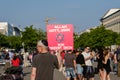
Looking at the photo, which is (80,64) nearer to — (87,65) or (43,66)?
(87,65)

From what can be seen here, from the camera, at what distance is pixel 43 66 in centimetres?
867

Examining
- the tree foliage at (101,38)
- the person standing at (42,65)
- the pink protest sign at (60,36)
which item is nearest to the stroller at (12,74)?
the pink protest sign at (60,36)

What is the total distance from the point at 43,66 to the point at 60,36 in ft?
23.2

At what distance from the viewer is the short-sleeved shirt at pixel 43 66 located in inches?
339

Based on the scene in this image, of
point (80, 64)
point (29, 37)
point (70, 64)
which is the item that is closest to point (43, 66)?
point (70, 64)

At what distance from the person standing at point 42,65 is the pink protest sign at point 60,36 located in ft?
21.8

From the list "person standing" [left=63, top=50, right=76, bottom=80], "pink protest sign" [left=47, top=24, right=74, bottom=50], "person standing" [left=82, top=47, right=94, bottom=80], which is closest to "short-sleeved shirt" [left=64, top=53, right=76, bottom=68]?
"person standing" [left=63, top=50, right=76, bottom=80]

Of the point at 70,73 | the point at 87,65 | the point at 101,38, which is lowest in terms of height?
the point at 70,73

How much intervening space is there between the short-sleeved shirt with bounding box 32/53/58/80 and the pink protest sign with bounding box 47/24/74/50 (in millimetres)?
6629

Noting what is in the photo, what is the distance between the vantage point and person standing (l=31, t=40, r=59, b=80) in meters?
8.60

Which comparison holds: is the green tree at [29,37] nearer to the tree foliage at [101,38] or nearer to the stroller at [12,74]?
the tree foliage at [101,38]

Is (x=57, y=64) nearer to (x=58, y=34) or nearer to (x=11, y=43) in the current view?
(x=58, y=34)

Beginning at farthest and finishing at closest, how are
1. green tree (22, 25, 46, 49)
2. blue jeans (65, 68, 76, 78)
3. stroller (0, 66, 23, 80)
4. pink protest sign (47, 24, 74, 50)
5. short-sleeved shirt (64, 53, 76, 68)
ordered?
green tree (22, 25, 46, 49)
blue jeans (65, 68, 76, 78)
short-sleeved shirt (64, 53, 76, 68)
pink protest sign (47, 24, 74, 50)
stroller (0, 66, 23, 80)

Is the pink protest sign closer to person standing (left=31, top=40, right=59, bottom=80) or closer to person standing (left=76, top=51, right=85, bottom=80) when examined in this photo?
person standing (left=76, top=51, right=85, bottom=80)
